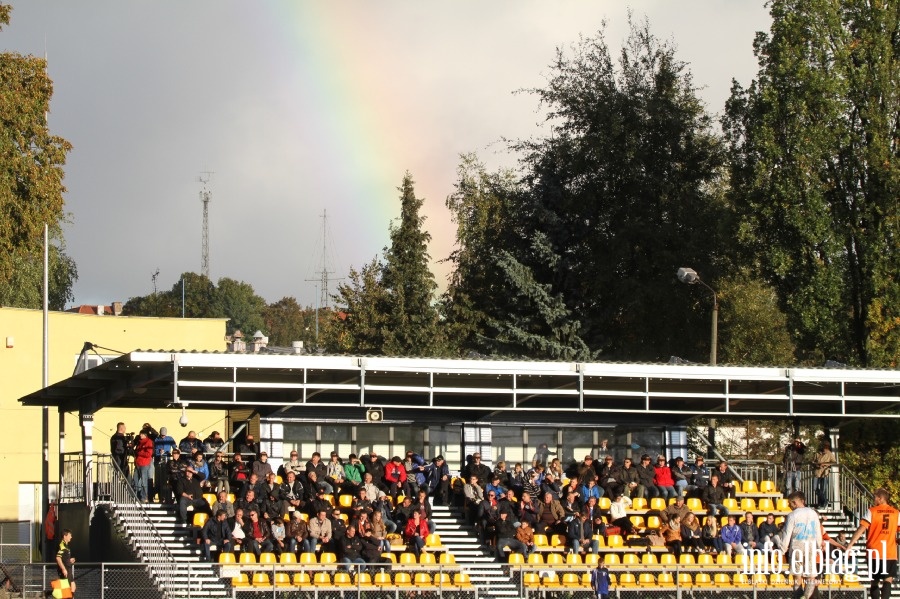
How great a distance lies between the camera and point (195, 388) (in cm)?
3009

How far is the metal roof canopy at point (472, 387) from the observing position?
89.8ft

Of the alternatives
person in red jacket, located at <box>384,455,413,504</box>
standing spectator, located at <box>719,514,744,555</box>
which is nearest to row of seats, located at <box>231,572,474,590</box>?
person in red jacket, located at <box>384,455,413,504</box>

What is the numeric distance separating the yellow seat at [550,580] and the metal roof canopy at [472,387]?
144 inches

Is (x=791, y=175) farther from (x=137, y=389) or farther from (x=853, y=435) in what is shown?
(x=137, y=389)

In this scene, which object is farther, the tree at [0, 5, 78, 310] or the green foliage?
the green foliage

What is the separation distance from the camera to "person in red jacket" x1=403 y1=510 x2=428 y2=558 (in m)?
26.5

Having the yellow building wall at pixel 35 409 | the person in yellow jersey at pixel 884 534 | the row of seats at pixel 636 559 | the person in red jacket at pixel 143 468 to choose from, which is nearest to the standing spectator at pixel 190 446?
the person in red jacket at pixel 143 468

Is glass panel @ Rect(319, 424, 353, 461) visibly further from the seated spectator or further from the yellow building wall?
the yellow building wall

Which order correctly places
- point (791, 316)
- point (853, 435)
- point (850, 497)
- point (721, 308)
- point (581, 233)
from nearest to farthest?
point (850, 497)
point (853, 435)
point (791, 316)
point (581, 233)
point (721, 308)

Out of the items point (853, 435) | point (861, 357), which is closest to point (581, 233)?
point (861, 357)

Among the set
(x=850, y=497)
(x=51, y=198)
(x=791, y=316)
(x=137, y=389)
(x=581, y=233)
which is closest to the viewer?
(x=137, y=389)

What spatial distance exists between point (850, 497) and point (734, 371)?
578 cm

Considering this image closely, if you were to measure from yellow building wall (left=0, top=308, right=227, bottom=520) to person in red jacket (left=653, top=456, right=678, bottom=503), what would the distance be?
24021mm

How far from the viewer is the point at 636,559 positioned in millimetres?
27078
